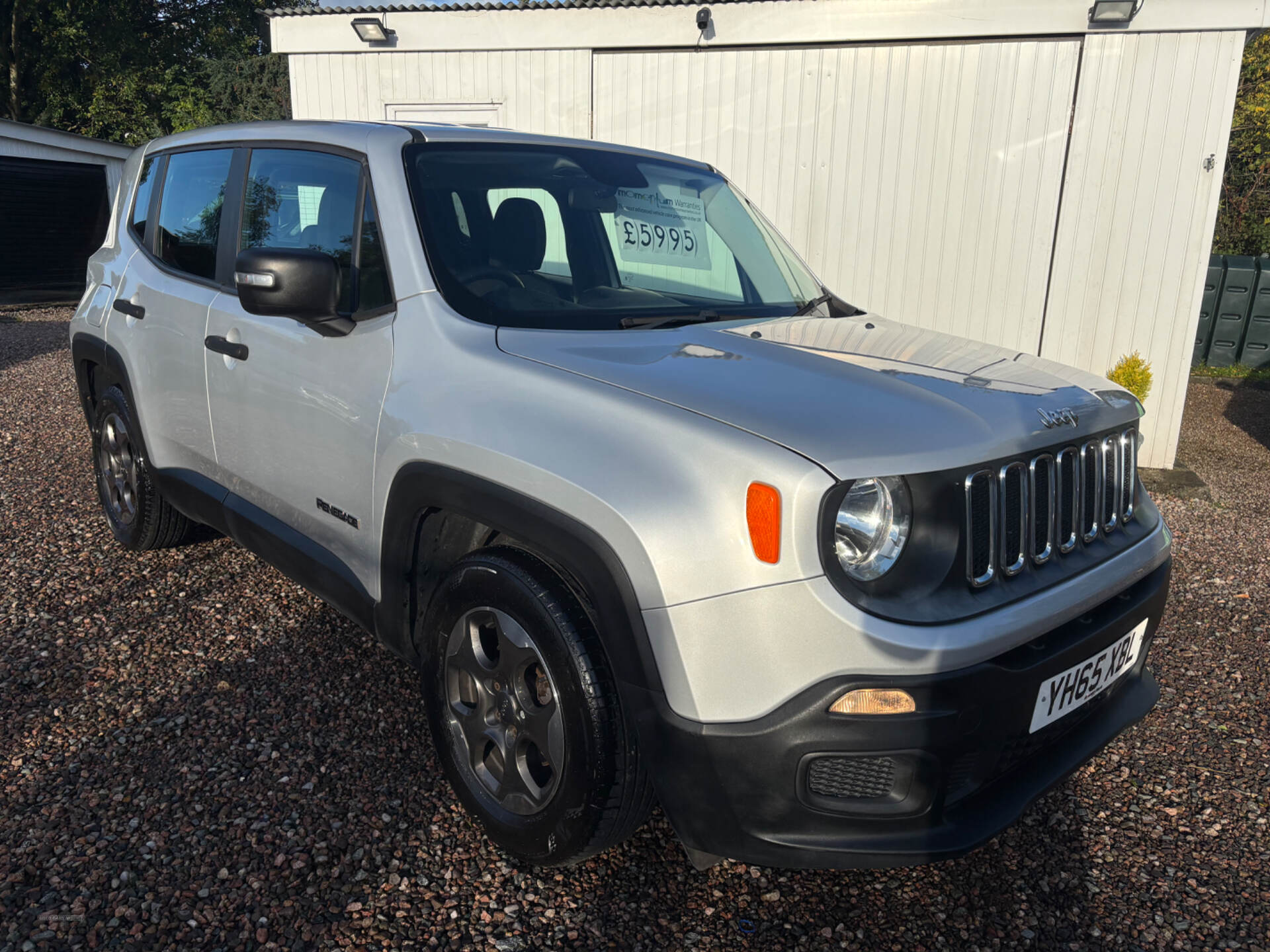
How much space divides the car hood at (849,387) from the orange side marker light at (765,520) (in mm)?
110

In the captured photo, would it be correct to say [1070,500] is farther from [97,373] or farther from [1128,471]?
[97,373]

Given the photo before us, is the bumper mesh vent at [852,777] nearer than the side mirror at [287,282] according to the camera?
Yes

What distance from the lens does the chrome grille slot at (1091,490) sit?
229 cm

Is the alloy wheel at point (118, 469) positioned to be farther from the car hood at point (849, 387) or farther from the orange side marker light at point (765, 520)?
the orange side marker light at point (765, 520)

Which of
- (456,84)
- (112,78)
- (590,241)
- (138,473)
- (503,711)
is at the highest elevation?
(112,78)

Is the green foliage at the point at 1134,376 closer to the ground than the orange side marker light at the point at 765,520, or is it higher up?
closer to the ground

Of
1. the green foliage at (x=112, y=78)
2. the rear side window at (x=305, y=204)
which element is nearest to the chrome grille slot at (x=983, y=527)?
the rear side window at (x=305, y=204)

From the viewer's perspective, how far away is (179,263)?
3629mm

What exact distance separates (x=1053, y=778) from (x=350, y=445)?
1979mm

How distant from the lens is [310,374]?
278cm

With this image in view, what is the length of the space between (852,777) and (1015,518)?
68cm

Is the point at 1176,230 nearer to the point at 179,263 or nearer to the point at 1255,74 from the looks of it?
the point at 179,263

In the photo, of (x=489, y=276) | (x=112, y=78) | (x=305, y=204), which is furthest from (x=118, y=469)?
(x=112, y=78)

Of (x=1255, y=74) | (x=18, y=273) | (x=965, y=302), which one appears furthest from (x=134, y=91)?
(x=1255, y=74)
